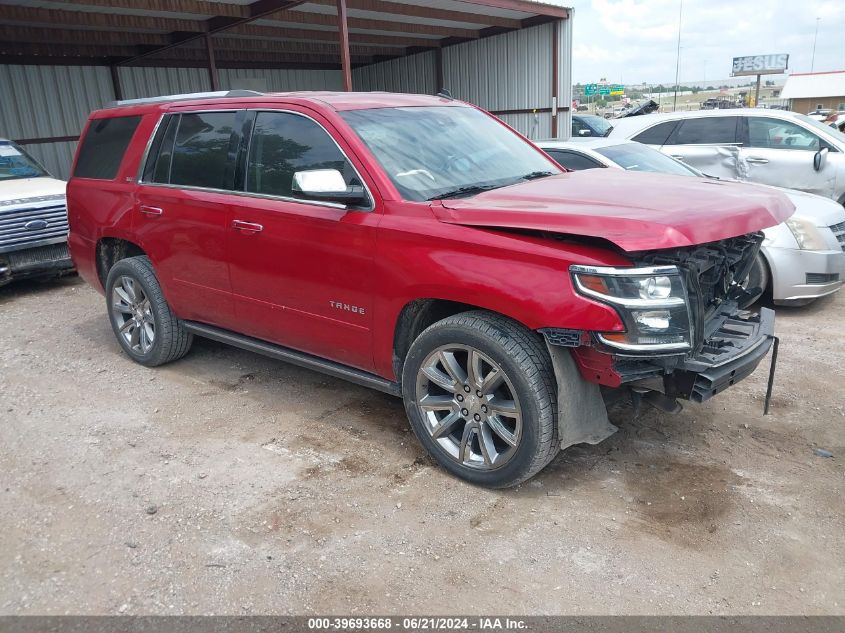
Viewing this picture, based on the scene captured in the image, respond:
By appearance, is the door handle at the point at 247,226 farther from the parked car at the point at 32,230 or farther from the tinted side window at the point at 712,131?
the tinted side window at the point at 712,131

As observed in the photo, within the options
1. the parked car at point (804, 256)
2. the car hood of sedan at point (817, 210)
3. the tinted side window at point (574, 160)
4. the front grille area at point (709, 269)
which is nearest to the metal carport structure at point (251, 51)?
the tinted side window at point (574, 160)

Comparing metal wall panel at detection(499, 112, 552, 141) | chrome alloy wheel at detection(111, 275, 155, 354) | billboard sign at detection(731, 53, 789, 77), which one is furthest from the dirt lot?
billboard sign at detection(731, 53, 789, 77)

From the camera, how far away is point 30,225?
7559mm

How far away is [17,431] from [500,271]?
10.7 feet

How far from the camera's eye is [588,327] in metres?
2.87

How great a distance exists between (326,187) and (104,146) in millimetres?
2826

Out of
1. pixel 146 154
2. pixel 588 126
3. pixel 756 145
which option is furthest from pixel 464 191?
pixel 588 126

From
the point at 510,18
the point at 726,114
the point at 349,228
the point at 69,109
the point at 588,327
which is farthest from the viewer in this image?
the point at 69,109

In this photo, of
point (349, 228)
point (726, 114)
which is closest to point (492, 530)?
point (349, 228)

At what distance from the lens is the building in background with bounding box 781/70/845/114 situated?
166 feet

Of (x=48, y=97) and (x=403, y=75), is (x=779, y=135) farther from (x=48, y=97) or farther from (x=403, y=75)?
(x=48, y=97)

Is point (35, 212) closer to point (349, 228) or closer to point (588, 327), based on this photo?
point (349, 228)

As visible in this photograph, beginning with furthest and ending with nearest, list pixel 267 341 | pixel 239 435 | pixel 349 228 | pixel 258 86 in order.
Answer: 1. pixel 258 86
2. pixel 267 341
3. pixel 239 435
4. pixel 349 228

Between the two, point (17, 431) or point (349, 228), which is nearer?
point (349, 228)
